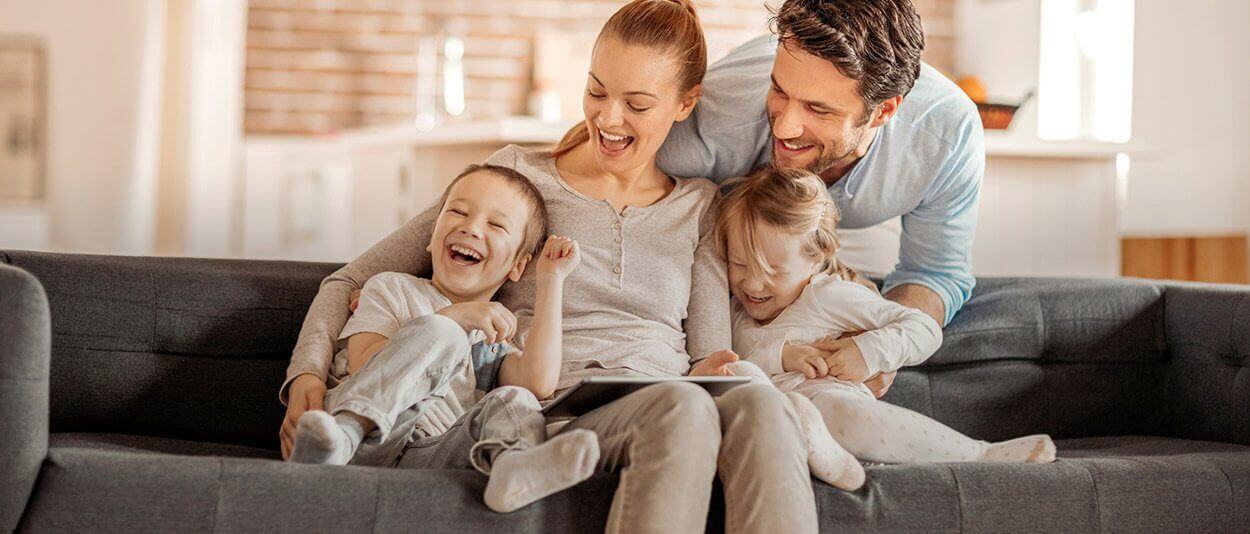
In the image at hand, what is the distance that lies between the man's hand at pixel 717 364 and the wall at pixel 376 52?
12.4ft

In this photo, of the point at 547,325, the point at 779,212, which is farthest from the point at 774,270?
the point at 547,325

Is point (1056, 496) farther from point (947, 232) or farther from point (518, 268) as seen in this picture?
point (518, 268)

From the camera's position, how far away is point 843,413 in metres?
1.84

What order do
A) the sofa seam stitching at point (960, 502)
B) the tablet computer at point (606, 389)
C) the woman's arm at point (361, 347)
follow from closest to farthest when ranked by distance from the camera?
1. the tablet computer at point (606, 389)
2. the sofa seam stitching at point (960, 502)
3. the woman's arm at point (361, 347)

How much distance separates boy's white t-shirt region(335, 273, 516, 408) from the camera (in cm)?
179

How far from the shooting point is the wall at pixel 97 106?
526 cm

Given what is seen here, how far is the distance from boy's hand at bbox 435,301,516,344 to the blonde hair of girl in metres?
0.42

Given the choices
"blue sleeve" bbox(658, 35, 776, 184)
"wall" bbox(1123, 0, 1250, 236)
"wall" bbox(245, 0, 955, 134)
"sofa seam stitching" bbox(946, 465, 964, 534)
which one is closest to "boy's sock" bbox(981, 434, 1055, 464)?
"sofa seam stitching" bbox(946, 465, 964, 534)

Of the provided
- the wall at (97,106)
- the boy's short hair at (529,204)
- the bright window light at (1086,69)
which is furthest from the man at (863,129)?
the wall at (97,106)

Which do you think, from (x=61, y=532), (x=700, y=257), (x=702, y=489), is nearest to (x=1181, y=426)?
(x=700, y=257)

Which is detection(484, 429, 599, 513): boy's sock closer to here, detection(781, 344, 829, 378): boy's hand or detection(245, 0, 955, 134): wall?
detection(781, 344, 829, 378): boy's hand

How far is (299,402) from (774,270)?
749 mm

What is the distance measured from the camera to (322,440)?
4.92 feet

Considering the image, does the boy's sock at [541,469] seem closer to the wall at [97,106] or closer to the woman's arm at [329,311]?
the woman's arm at [329,311]
